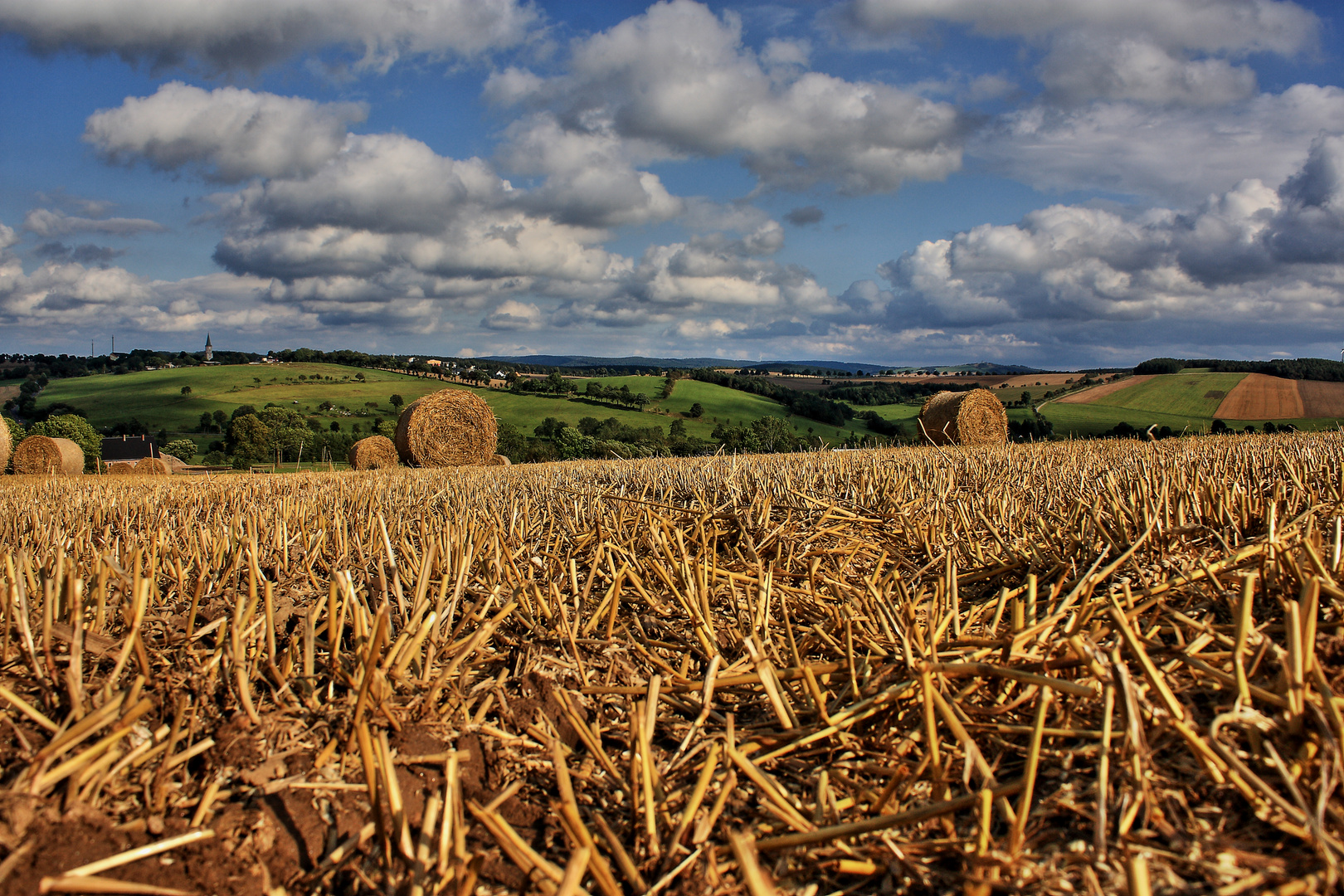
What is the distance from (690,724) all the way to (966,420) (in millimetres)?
22937

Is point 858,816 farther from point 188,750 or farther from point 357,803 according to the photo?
point 188,750

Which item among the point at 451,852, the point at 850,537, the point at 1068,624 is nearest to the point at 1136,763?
the point at 1068,624

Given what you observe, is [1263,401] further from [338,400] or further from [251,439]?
[338,400]

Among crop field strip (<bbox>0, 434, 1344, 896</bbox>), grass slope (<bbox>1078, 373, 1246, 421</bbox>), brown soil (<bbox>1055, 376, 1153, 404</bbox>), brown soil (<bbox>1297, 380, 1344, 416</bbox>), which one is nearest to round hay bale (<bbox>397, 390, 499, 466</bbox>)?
crop field strip (<bbox>0, 434, 1344, 896</bbox>)

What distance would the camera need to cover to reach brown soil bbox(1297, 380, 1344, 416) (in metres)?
38.4

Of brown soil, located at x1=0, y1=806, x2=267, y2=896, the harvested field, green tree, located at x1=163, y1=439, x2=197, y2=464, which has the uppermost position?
the harvested field

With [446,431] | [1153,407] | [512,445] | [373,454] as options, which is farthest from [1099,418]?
[373,454]

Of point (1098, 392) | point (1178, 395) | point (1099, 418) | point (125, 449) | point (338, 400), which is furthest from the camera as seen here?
point (338, 400)

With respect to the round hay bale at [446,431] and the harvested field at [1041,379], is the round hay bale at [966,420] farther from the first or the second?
the harvested field at [1041,379]

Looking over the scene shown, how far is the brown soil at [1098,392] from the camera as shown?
4953 cm

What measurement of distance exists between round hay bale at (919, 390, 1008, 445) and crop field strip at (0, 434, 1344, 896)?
66.0 feet

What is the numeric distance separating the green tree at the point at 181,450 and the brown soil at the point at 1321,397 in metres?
78.1

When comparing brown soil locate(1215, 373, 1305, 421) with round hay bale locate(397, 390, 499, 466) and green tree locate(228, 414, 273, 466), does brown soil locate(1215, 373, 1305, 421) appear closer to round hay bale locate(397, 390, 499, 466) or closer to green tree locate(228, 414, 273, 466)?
round hay bale locate(397, 390, 499, 466)

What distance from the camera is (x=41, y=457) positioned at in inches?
1048
